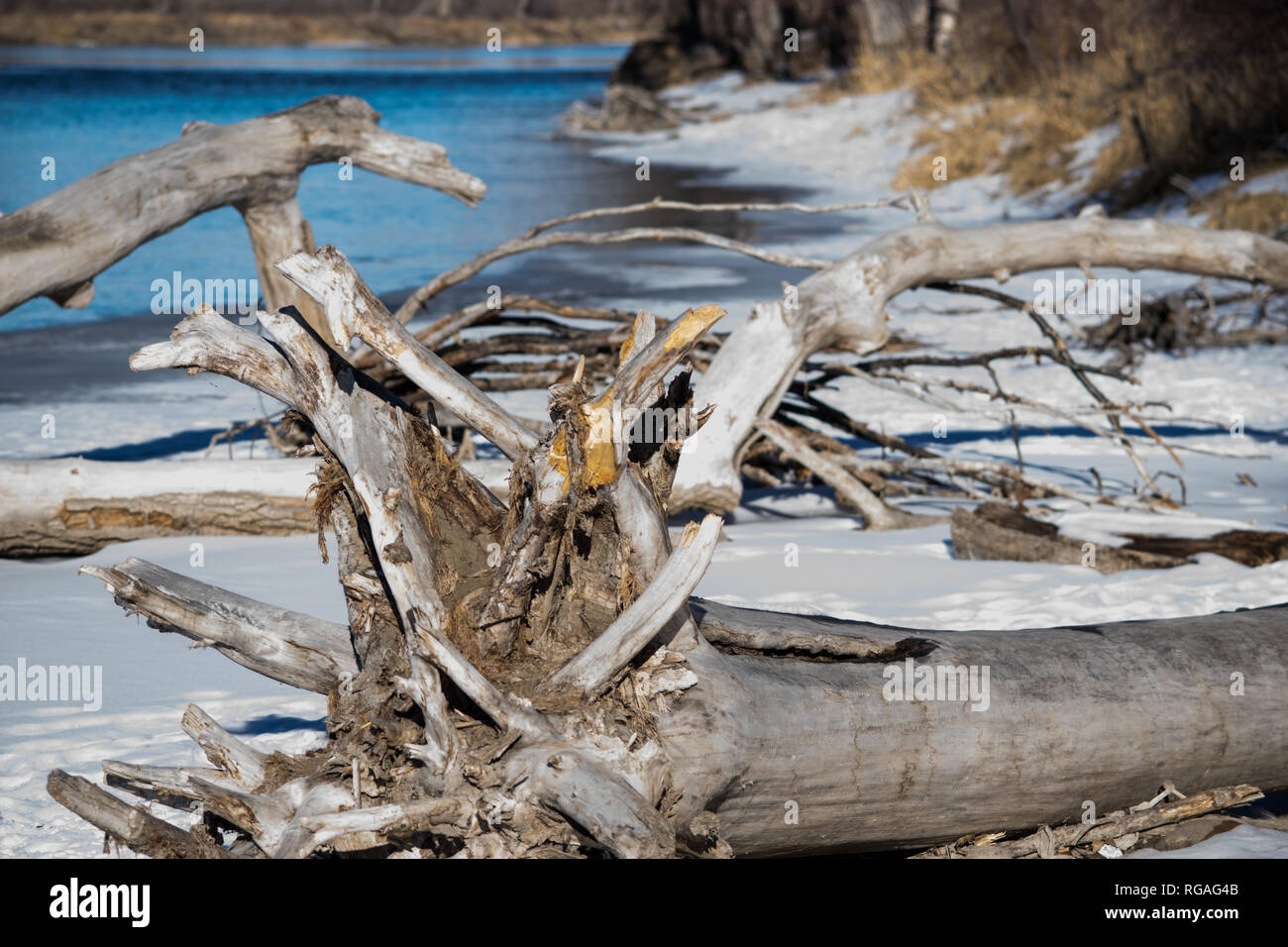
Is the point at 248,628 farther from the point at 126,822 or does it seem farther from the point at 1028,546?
the point at 1028,546

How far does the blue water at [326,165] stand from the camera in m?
13.8

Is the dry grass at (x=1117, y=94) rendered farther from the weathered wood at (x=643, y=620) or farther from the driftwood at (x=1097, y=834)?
the weathered wood at (x=643, y=620)

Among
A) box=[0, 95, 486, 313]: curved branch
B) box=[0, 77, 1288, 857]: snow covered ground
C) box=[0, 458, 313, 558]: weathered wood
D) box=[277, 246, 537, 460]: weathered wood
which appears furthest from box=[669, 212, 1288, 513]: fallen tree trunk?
box=[277, 246, 537, 460]: weathered wood

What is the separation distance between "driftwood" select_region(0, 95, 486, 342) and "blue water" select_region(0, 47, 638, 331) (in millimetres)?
5148

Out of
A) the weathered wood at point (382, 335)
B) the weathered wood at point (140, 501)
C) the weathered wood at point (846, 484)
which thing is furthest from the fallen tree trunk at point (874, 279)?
the weathered wood at point (382, 335)

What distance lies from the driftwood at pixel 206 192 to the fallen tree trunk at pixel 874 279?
1.83 m

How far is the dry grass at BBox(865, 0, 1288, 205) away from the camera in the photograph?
1443 cm

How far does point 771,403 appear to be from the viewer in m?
5.62

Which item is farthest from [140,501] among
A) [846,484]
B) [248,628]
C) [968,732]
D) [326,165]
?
[326,165]

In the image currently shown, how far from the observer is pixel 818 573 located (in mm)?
5086

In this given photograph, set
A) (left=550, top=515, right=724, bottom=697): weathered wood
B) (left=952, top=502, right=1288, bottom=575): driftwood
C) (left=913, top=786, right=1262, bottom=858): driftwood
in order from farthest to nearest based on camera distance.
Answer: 1. (left=952, top=502, right=1288, bottom=575): driftwood
2. (left=913, top=786, right=1262, bottom=858): driftwood
3. (left=550, top=515, right=724, bottom=697): weathered wood

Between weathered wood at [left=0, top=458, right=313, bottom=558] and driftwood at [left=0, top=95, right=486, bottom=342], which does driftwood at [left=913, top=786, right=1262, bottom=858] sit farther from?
driftwood at [left=0, top=95, right=486, bottom=342]
